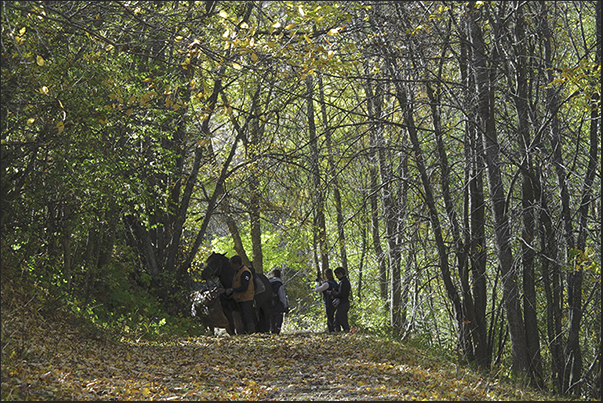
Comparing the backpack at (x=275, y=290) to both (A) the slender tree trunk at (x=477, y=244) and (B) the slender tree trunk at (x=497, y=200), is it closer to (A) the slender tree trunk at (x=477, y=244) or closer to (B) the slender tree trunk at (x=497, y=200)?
(A) the slender tree trunk at (x=477, y=244)

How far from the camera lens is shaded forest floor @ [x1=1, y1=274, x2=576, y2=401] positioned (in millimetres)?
7574

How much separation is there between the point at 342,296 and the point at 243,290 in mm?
2504

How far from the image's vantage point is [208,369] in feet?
32.4

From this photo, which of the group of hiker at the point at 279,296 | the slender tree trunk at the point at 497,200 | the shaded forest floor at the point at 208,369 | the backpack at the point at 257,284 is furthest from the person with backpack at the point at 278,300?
the slender tree trunk at the point at 497,200

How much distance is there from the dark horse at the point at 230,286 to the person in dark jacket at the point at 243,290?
0.86 ft

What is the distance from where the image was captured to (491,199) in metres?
11.8

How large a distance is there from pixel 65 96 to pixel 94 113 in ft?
2.39

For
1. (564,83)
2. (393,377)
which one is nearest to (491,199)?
(564,83)

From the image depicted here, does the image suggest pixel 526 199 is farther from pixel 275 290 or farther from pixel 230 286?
pixel 275 290

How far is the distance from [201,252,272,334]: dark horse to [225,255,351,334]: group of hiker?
259 millimetres

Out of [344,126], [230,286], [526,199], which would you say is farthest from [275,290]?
[526,199]

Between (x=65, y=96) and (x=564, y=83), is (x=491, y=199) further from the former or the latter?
(x=65, y=96)

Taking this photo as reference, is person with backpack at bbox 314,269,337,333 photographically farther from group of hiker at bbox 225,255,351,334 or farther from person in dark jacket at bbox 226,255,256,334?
person in dark jacket at bbox 226,255,256,334

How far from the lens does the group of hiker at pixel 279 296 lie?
14102 mm
